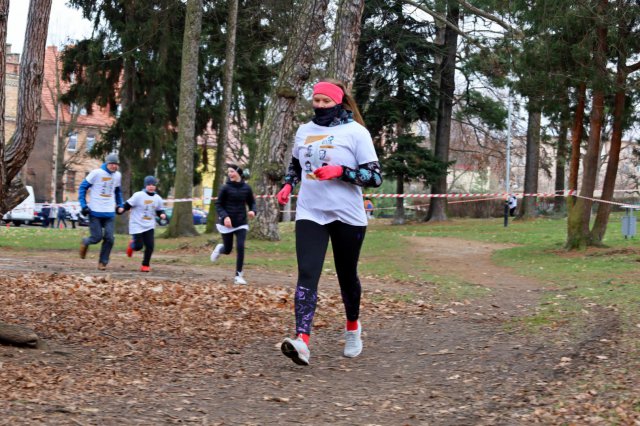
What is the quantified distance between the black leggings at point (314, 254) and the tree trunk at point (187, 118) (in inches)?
820

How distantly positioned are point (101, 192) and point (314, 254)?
7568mm

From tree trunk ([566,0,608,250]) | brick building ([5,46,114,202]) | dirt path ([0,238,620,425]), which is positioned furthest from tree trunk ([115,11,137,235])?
brick building ([5,46,114,202])

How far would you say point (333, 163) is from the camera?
21.6 feet

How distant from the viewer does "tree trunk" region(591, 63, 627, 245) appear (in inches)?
731

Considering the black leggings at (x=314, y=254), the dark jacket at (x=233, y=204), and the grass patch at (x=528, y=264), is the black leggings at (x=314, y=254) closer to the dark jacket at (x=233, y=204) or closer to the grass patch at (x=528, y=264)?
the grass patch at (x=528, y=264)

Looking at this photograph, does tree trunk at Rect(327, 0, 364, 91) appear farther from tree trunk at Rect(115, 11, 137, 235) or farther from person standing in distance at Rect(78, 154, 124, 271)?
tree trunk at Rect(115, 11, 137, 235)

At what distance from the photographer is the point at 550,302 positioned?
10.9 metres

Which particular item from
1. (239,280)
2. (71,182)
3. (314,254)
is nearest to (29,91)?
(314,254)

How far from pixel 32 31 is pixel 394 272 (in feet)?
32.4

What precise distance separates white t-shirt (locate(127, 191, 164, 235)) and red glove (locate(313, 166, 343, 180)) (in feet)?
26.1

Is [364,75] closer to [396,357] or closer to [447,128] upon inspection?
[447,128]

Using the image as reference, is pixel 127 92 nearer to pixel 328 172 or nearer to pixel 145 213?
pixel 145 213

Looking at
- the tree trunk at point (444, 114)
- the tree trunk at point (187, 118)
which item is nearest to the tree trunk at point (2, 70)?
the tree trunk at point (187, 118)

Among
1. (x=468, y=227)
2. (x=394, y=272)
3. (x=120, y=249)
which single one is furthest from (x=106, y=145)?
(x=394, y=272)
